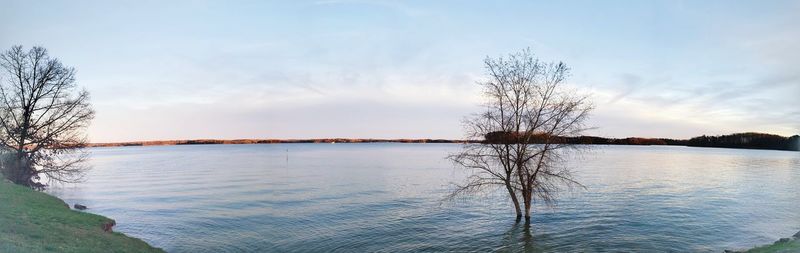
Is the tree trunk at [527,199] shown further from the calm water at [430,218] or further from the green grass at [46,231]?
the green grass at [46,231]

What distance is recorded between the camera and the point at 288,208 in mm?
36656

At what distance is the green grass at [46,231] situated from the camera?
14.5m

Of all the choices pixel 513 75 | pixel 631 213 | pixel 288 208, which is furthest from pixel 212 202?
pixel 631 213

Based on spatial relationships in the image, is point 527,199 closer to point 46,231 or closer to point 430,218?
point 430,218

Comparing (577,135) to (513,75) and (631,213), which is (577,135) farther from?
(631,213)

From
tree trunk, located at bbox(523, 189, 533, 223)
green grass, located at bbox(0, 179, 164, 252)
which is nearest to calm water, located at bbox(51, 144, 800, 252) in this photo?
tree trunk, located at bbox(523, 189, 533, 223)

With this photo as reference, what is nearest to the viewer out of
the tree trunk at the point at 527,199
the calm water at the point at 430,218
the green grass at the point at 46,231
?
the green grass at the point at 46,231

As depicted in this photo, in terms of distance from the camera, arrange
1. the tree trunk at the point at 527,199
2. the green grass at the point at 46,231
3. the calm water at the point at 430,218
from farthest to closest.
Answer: the tree trunk at the point at 527,199 < the calm water at the point at 430,218 < the green grass at the point at 46,231

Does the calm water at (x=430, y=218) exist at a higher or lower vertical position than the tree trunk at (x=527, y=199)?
lower

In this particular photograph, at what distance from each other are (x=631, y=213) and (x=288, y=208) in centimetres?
2638

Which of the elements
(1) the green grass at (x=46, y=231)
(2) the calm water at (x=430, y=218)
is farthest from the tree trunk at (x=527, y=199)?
(1) the green grass at (x=46, y=231)

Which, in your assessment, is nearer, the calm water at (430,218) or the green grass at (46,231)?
the green grass at (46,231)

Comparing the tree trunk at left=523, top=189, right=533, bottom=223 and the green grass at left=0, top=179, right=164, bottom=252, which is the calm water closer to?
the tree trunk at left=523, top=189, right=533, bottom=223

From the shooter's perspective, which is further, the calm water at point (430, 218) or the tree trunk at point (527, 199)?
the tree trunk at point (527, 199)
